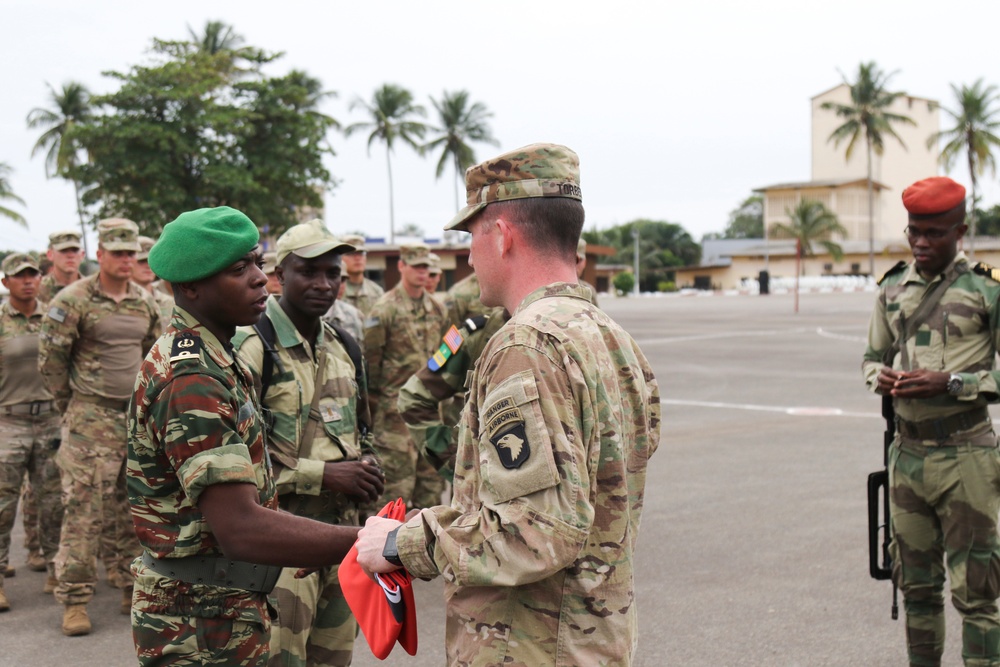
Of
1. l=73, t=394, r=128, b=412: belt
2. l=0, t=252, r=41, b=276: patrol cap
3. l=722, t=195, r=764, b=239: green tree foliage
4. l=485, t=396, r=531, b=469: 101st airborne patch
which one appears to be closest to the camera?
l=485, t=396, r=531, b=469: 101st airborne patch

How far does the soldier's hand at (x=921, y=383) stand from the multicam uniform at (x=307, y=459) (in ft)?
8.10

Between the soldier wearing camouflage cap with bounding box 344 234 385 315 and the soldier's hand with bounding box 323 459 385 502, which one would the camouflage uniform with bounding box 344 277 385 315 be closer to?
the soldier wearing camouflage cap with bounding box 344 234 385 315

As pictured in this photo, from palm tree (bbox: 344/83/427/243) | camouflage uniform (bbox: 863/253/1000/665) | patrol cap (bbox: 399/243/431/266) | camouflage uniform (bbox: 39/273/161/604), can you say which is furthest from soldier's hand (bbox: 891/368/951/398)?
palm tree (bbox: 344/83/427/243)

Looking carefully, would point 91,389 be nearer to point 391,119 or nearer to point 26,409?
point 26,409

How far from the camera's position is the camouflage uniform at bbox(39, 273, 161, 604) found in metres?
6.04

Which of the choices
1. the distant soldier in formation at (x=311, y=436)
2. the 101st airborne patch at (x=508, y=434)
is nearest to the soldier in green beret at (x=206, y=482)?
the 101st airborne patch at (x=508, y=434)

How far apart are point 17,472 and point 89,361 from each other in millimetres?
1022

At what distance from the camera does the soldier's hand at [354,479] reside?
12.6 feet

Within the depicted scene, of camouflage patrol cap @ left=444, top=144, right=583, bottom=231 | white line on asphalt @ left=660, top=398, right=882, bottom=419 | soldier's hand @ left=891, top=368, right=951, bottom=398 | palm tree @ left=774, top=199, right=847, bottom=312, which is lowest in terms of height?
white line on asphalt @ left=660, top=398, right=882, bottom=419

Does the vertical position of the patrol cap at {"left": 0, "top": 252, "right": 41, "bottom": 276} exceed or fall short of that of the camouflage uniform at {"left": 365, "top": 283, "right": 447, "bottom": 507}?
it exceeds it

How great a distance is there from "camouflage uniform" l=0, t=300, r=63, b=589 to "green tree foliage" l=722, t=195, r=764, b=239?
115194 millimetres

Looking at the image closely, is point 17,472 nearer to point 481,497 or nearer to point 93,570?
point 93,570

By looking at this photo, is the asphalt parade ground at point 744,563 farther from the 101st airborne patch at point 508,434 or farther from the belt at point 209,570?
the 101st airborne patch at point 508,434

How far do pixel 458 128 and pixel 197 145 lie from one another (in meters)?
40.7
